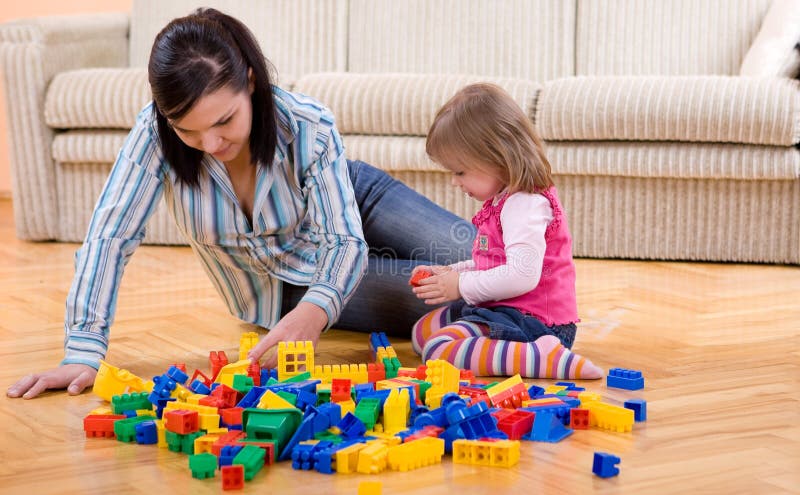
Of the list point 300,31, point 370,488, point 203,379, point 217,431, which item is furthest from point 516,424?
point 300,31

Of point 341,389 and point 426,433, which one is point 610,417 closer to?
point 426,433

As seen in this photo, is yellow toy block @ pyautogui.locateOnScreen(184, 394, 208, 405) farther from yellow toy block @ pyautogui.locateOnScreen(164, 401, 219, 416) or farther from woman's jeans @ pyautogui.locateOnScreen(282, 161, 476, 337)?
woman's jeans @ pyautogui.locateOnScreen(282, 161, 476, 337)

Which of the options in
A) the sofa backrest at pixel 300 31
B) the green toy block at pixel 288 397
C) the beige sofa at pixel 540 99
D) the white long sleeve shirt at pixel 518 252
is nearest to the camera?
the green toy block at pixel 288 397

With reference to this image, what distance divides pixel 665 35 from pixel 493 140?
62.8 inches

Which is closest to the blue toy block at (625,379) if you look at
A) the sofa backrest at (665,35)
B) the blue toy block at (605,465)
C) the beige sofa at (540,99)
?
the blue toy block at (605,465)

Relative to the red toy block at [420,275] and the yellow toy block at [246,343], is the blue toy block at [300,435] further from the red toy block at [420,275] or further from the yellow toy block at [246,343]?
the red toy block at [420,275]

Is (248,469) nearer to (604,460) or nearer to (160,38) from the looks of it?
(604,460)

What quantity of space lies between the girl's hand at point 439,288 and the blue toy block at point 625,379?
0.29 m

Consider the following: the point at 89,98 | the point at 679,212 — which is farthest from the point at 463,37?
the point at 89,98

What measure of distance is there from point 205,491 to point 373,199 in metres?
0.98

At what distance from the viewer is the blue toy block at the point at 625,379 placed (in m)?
1.44

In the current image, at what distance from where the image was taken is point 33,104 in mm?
2875

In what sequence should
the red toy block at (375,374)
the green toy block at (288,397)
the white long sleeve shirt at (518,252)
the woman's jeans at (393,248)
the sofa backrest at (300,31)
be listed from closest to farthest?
the green toy block at (288,397) < the red toy block at (375,374) < the white long sleeve shirt at (518,252) < the woman's jeans at (393,248) < the sofa backrest at (300,31)

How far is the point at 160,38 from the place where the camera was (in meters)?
1.38
